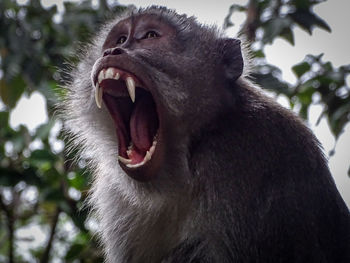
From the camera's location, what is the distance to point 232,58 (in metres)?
4.08

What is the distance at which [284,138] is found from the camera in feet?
12.8

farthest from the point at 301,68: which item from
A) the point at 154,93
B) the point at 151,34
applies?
the point at 154,93

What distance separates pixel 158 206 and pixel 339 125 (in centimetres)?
144

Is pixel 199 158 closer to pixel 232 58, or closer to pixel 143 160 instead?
pixel 143 160

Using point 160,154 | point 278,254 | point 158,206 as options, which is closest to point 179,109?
point 160,154

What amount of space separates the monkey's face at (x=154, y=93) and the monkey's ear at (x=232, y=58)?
4 cm

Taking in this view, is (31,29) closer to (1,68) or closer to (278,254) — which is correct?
(1,68)

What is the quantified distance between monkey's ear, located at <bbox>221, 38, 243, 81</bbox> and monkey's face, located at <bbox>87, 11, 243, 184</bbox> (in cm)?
4

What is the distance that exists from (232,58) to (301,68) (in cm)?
104

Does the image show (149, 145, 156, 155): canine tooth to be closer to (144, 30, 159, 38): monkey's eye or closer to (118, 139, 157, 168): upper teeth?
(118, 139, 157, 168): upper teeth

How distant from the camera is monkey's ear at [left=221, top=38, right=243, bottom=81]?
405 centimetres

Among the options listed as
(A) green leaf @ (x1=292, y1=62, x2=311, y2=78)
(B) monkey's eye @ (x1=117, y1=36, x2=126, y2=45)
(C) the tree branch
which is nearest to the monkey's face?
(B) monkey's eye @ (x1=117, y1=36, x2=126, y2=45)

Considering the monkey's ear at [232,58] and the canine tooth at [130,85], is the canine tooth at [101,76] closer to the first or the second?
the canine tooth at [130,85]

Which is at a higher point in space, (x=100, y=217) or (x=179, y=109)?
(x=179, y=109)
